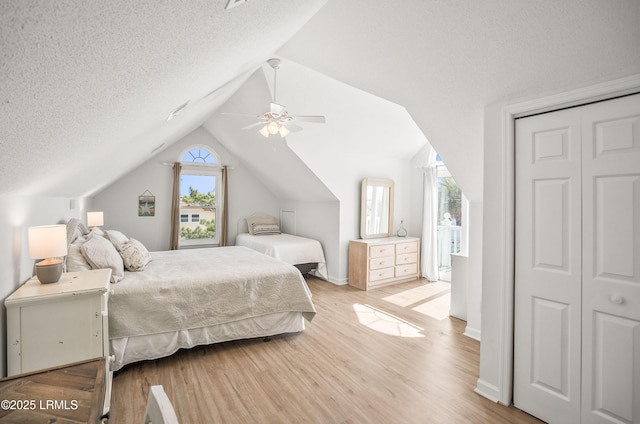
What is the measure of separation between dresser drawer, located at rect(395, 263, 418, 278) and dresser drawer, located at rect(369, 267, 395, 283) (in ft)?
0.46

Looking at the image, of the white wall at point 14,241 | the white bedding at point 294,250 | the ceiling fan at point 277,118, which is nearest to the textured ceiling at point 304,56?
the white wall at point 14,241

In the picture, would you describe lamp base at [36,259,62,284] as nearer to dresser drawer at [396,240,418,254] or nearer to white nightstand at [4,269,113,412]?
white nightstand at [4,269,113,412]

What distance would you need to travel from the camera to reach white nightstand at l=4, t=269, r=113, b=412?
5.31 feet

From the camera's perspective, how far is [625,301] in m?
1.64

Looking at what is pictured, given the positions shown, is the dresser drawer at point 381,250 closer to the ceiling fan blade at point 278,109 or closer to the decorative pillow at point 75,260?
the ceiling fan blade at point 278,109

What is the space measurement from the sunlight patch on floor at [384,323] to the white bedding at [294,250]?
1454mm

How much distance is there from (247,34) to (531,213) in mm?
2012

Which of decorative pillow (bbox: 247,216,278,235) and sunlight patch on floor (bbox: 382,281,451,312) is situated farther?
decorative pillow (bbox: 247,216,278,235)

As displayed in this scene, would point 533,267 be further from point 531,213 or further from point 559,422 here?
point 559,422

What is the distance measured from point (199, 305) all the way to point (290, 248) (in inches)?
95.9

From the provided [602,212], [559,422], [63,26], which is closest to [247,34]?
[63,26]

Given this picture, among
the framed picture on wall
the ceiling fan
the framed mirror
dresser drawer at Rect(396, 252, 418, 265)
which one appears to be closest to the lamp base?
the ceiling fan

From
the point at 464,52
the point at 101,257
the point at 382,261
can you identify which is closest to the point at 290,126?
the point at 464,52

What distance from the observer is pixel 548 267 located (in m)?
1.95
